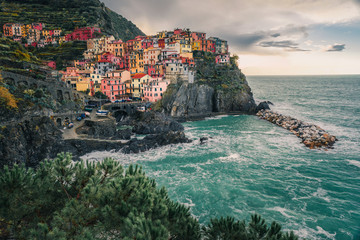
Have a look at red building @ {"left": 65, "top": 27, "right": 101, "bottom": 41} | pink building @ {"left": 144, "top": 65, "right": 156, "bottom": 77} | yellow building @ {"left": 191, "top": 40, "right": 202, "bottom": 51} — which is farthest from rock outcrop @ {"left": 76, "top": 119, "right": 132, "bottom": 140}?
red building @ {"left": 65, "top": 27, "right": 101, "bottom": 41}

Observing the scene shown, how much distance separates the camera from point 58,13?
122m

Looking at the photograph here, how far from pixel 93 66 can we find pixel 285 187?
242 feet

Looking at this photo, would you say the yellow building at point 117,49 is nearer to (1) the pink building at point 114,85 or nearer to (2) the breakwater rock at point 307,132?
(1) the pink building at point 114,85

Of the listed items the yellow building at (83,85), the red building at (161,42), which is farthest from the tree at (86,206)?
the red building at (161,42)

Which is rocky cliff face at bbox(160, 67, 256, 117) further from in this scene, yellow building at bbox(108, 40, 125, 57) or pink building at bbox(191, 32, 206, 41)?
yellow building at bbox(108, 40, 125, 57)

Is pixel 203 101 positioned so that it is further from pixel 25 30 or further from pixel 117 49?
pixel 25 30

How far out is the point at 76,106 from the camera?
50.6m

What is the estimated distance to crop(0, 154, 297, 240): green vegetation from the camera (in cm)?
988

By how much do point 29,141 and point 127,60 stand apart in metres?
58.0

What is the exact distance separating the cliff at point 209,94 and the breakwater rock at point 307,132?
13342 millimetres

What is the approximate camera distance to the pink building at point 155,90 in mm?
68375

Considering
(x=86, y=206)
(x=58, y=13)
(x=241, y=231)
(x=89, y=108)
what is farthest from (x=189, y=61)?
(x=58, y=13)

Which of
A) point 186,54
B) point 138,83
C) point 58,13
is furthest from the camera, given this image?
point 58,13

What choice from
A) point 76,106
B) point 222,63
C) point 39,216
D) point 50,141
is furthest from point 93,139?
point 222,63
